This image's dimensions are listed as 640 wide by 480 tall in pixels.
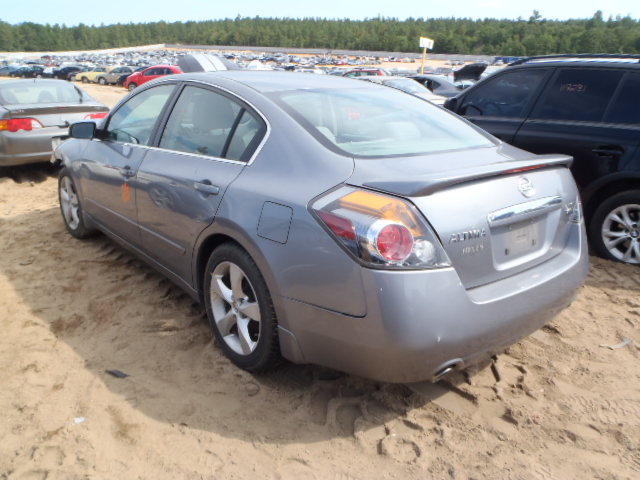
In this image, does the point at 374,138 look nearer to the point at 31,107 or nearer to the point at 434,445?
the point at 434,445

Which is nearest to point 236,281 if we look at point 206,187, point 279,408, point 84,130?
point 206,187

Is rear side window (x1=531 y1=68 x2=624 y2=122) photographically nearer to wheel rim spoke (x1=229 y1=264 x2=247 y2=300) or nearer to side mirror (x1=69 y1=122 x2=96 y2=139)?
wheel rim spoke (x1=229 y1=264 x2=247 y2=300)

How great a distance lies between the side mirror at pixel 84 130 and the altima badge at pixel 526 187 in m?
3.31

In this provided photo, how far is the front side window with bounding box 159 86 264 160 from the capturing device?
3016 mm

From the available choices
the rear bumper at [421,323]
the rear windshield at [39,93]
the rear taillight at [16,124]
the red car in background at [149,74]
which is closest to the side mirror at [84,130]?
the rear bumper at [421,323]

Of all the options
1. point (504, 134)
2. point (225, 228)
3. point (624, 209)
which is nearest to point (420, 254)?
point (225, 228)

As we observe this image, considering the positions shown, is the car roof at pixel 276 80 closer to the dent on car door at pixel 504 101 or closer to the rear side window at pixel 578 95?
the dent on car door at pixel 504 101

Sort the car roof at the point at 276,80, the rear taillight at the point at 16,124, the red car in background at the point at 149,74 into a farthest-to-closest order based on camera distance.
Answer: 1. the red car in background at the point at 149,74
2. the rear taillight at the point at 16,124
3. the car roof at the point at 276,80

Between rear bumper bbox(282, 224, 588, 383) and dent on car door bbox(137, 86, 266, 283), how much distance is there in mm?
856

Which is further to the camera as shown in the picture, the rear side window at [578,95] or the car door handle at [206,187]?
the rear side window at [578,95]

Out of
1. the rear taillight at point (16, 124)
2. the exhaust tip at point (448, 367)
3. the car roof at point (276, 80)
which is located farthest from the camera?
the rear taillight at point (16, 124)

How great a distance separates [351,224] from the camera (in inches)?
89.8

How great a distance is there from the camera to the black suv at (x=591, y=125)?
181 inches

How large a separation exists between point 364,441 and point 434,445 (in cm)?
31
